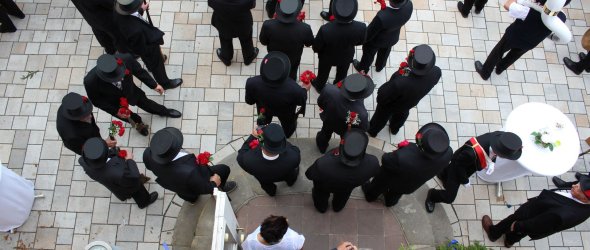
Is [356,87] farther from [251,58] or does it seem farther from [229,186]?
[251,58]

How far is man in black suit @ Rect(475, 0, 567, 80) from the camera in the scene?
584cm

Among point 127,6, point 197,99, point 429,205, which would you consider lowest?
point 429,205

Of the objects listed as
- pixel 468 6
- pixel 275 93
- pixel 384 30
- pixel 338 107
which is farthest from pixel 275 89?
pixel 468 6

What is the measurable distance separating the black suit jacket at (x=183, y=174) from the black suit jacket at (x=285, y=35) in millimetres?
1808

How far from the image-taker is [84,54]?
6.93 metres

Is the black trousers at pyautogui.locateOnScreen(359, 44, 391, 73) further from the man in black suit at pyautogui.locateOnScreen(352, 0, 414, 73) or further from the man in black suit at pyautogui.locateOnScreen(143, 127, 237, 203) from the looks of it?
the man in black suit at pyautogui.locateOnScreen(143, 127, 237, 203)

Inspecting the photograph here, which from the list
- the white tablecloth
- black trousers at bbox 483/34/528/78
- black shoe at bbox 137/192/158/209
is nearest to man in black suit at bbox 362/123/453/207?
black trousers at bbox 483/34/528/78

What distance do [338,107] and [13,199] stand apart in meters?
4.14

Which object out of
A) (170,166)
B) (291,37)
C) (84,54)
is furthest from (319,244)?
(84,54)

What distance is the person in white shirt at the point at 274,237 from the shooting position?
13.2 feet

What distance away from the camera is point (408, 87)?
519 cm

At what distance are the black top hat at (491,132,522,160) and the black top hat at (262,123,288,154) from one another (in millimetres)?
2375

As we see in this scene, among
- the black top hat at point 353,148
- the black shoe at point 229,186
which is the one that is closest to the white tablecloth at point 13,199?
the black shoe at point 229,186

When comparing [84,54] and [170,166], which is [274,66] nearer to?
[170,166]
